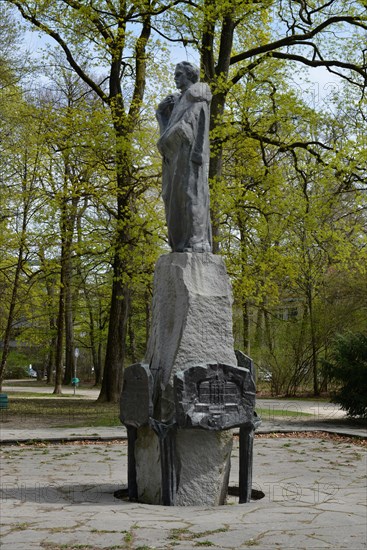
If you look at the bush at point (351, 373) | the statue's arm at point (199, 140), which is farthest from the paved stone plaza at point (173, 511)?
the bush at point (351, 373)

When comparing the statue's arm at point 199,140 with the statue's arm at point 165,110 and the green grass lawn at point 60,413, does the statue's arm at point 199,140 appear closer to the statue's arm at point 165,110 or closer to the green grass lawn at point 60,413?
the statue's arm at point 165,110

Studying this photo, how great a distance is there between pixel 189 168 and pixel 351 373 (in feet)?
29.6

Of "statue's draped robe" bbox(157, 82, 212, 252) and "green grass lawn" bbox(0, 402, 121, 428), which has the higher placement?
"statue's draped robe" bbox(157, 82, 212, 252)

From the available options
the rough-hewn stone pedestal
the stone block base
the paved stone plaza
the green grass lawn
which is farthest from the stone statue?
the green grass lawn

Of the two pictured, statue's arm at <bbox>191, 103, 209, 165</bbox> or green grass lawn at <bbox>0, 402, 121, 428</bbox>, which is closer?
statue's arm at <bbox>191, 103, 209, 165</bbox>

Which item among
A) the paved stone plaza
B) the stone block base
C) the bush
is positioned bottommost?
the paved stone plaza

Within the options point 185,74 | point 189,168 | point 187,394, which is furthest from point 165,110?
point 187,394

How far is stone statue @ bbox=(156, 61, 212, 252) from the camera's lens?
8.00 meters

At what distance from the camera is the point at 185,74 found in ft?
26.9

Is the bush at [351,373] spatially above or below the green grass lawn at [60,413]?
above

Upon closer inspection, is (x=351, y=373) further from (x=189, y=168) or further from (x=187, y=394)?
(x=187, y=394)

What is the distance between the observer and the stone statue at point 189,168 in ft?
26.2

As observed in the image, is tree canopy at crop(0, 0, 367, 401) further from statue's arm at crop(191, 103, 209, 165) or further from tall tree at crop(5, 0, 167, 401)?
statue's arm at crop(191, 103, 209, 165)

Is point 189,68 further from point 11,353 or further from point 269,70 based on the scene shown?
point 11,353
